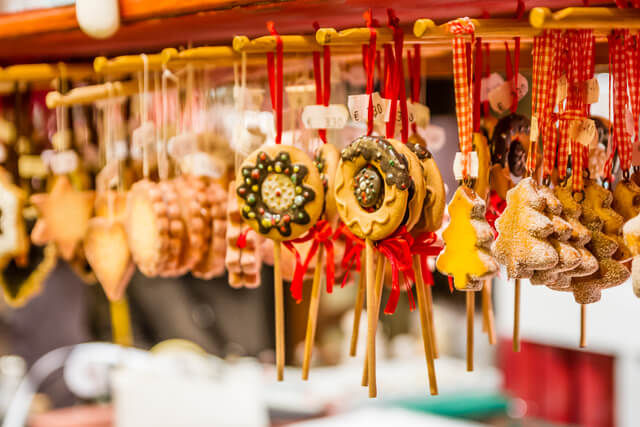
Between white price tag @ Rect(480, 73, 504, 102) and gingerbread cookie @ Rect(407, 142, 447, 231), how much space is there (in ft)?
0.78

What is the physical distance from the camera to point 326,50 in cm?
102

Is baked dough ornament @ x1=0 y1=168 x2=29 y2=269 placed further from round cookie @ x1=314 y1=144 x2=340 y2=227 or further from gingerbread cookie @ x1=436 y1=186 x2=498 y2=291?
gingerbread cookie @ x1=436 y1=186 x2=498 y2=291

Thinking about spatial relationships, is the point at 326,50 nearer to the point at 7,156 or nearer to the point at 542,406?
the point at 7,156

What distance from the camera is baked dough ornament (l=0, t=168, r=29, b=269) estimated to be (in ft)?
4.82

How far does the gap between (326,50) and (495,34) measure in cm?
25

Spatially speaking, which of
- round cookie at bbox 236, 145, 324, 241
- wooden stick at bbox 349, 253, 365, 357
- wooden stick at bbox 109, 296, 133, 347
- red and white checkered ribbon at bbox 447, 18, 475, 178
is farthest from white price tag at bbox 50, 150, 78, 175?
wooden stick at bbox 109, 296, 133, 347

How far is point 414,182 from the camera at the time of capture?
88cm

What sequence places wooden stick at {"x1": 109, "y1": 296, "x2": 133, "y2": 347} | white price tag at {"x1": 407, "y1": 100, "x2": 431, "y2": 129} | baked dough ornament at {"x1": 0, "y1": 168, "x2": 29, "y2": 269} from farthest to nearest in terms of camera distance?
wooden stick at {"x1": 109, "y1": 296, "x2": 133, "y2": 347}
baked dough ornament at {"x1": 0, "y1": 168, "x2": 29, "y2": 269}
white price tag at {"x1": 407, "y1": 100, "x2": 431, "y2": 129}

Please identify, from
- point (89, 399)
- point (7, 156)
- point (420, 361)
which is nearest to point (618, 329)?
point (420, 361)

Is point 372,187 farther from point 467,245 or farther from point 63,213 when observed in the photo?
point 63,213

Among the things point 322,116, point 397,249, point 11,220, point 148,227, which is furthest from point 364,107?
point 11,220

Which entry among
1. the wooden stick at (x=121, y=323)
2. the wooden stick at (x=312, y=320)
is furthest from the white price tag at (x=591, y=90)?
the wooden stick at (x=121, y=323)

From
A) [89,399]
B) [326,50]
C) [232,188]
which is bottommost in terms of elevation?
[89,399]

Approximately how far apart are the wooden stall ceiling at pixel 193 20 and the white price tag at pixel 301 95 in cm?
10
